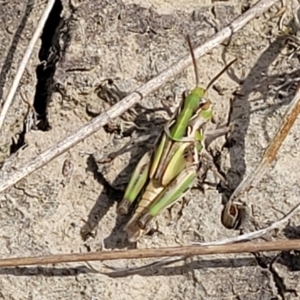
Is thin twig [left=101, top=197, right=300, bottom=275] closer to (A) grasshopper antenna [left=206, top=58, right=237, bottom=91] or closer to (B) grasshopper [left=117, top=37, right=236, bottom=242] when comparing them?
(B) grasshopper [left=117, top=37, right=236, bottom=242]

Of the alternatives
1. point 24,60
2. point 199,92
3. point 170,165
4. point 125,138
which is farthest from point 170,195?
point 24,60

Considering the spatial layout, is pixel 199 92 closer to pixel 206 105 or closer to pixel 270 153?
pixel 206 105

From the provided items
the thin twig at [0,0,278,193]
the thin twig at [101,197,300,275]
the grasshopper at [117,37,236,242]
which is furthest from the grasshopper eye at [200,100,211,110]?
the thin twig at [101,197,300,275]

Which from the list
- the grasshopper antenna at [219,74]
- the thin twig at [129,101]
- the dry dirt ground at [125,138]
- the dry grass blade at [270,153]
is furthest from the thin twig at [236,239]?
the grasshopper antenna at [219,74]

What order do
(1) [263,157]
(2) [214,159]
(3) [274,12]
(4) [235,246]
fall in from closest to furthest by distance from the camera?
(4) [235,246] < (1) [263,157] < (2) [214,159] < (3) [274,12]

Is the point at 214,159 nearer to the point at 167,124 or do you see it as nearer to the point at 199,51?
the point at 167,124

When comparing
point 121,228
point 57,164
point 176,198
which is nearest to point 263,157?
point 176,198
